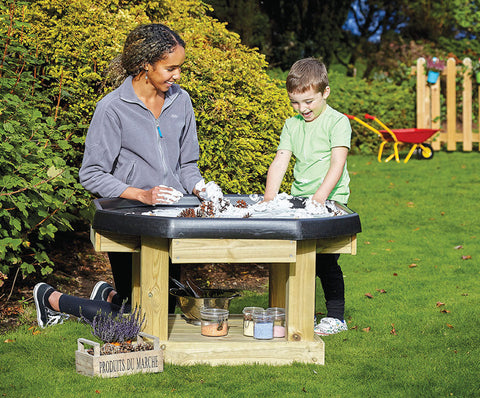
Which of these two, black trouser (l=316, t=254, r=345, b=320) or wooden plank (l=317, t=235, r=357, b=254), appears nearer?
wooden plank (l=317, t=235, r=357, b=254)

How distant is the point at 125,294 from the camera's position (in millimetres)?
4805

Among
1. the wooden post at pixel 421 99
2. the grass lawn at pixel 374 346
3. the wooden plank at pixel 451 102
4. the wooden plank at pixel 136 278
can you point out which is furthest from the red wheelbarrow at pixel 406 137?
the wooden plank at pixel 136 278

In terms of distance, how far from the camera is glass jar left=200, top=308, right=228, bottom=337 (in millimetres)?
4277

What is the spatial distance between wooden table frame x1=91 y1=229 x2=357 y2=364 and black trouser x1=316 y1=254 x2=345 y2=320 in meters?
0.76

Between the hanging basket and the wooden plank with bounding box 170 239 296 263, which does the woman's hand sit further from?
the hanging basket

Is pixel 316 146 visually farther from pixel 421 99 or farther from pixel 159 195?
pixel 421 99

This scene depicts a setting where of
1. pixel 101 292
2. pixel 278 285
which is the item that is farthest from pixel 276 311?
pixel 101 292

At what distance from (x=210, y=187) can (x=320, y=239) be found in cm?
69

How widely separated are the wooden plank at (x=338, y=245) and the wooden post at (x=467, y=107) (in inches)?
467

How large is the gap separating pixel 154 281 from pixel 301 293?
0.79 metres

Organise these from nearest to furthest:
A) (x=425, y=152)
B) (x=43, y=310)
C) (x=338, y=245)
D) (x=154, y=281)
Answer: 1. (x=154, y=281)
2. (x=338, y=245)
3. (x=43, y=310)
4. (x=425, y=152)

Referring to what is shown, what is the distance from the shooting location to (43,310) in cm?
507

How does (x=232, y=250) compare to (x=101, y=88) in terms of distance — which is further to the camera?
(x=101, y=88)

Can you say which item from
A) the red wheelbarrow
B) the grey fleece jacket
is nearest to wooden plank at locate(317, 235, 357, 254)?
the grey fleece jacket
